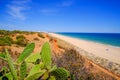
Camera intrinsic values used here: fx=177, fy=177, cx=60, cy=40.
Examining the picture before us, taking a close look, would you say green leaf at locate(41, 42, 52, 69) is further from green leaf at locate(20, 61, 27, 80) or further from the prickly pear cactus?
green leaf at locate(20, 61, 27, 80)

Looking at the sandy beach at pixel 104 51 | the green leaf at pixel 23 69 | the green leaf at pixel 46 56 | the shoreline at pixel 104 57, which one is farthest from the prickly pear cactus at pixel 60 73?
the sandy beach at pixel 104 51

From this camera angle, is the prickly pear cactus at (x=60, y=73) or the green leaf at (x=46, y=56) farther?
the green leaf at (x=46, y=56)

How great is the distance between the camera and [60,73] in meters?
2.33

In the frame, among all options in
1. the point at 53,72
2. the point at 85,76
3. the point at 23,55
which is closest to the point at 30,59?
the point at 23,55

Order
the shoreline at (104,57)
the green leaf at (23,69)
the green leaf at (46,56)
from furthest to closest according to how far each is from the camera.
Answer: the shoreline at (104,57), the green leaf at (46,56), the green leaf at (23,69)

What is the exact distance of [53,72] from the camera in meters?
2.39

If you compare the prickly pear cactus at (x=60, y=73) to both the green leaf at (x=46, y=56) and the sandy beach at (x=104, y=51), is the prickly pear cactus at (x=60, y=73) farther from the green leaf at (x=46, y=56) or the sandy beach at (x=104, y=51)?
the sandy beach at (x=104, y=51)

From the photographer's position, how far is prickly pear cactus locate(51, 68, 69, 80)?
2301 mm

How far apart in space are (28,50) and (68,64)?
3.05 metres

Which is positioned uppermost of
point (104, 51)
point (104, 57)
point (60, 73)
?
point (60, 73)

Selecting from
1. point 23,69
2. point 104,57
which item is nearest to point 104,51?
point 104,57

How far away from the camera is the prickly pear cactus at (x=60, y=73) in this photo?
230 cm

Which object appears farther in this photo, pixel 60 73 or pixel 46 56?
pixel 46 56

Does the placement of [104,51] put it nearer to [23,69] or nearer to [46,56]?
[46,56]
